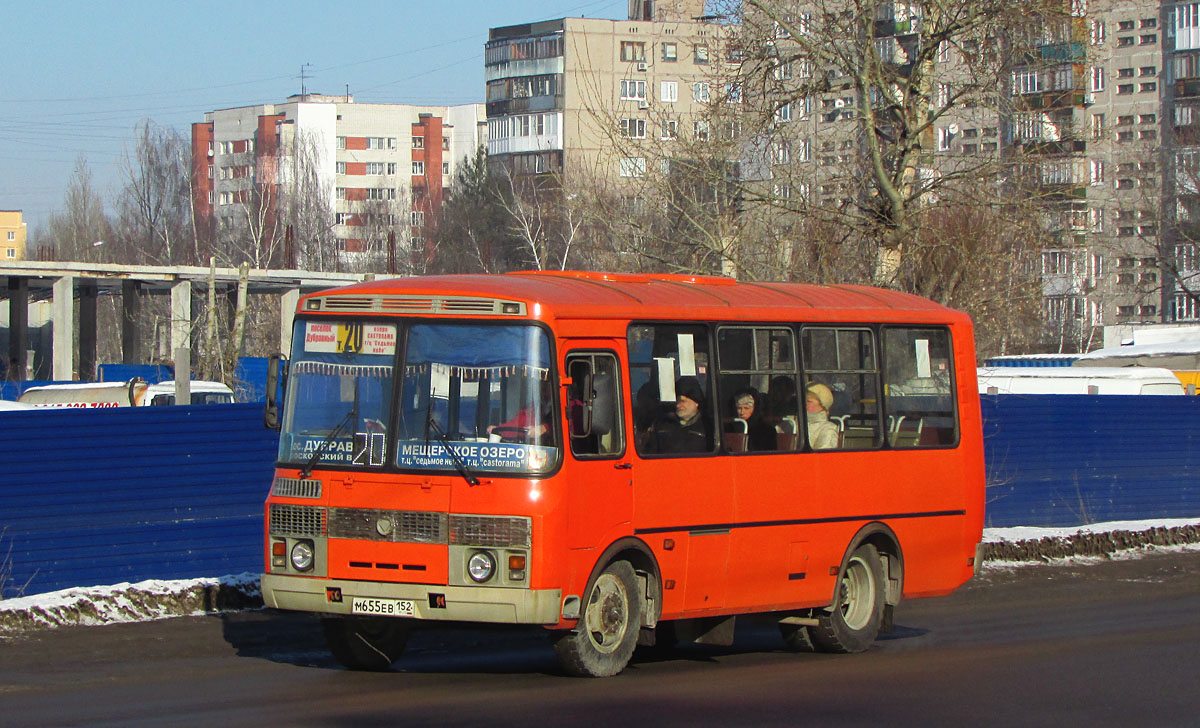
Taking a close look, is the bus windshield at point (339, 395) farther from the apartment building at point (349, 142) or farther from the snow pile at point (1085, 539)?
the apartment building at point (349, 142)

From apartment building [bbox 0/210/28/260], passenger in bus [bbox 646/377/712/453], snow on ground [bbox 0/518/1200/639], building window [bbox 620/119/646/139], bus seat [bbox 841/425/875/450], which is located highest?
apartment building [bbox 0/210/28/260]

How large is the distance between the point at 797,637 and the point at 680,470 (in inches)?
92.1

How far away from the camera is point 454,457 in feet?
31.4

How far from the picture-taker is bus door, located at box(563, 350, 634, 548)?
Result: 9.69 m

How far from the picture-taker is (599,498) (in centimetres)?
984

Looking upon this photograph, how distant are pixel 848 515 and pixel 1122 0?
10.7 metres

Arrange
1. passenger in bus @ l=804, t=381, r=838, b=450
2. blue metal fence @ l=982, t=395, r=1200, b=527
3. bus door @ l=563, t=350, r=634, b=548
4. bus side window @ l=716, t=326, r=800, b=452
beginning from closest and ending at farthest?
bus door @ l=563, t=350, r=634, b=548, bus side window @ l=716, t=326, r=800, b=452, passenger in bus @ l=804, t=381, r=838, b=450, blue metal fence @ l=982, t=395, r=1200, b=527

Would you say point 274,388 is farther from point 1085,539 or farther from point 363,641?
point 1085,539

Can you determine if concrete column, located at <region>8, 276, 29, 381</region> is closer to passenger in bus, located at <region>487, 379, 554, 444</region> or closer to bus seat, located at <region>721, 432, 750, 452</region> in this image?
bus seat, located at <region>721, 432, 750, 452</region>

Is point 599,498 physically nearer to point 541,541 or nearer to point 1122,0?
point 541,541

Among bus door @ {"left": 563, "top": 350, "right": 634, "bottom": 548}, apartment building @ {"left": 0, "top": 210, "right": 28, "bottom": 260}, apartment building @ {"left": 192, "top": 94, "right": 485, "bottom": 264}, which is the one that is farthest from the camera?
apartment building @ {"left": 0, "top": 210, "right": 28, "bottom": 260}

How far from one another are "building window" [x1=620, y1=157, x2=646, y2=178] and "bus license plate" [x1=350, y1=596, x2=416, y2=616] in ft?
37.7

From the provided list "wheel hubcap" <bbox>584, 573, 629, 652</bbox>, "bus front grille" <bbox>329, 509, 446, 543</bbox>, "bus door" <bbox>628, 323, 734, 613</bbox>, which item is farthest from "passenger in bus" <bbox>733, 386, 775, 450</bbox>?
"bus front grille" <bbox>329, 509, 446, 543</bbox>

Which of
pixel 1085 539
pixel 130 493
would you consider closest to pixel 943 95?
pixel 1085 539
